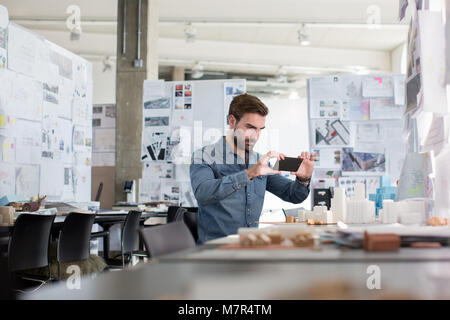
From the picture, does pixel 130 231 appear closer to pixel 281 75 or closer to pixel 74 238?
pixel 74 238

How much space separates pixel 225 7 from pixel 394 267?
32.7 ft

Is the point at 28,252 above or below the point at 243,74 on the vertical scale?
below

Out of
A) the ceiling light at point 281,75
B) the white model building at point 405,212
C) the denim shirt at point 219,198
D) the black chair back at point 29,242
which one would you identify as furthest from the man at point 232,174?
the ceiling light at point 281,75

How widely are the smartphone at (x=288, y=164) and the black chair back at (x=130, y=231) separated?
8.83 ft

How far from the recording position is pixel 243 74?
1503 centimetres

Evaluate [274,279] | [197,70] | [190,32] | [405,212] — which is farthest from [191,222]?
[197,70]

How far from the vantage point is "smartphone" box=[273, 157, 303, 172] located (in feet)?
7.66

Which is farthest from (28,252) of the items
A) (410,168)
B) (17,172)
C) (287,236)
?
(287,236)

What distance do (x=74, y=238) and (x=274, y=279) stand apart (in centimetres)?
351

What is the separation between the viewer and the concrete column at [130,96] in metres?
7.89

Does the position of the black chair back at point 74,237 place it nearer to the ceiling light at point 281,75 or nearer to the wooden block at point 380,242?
the wooden block at point 380,242

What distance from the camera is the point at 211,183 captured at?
2.48 metres

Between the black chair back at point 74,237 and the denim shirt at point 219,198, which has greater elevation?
the denim shirt at point 219,198
